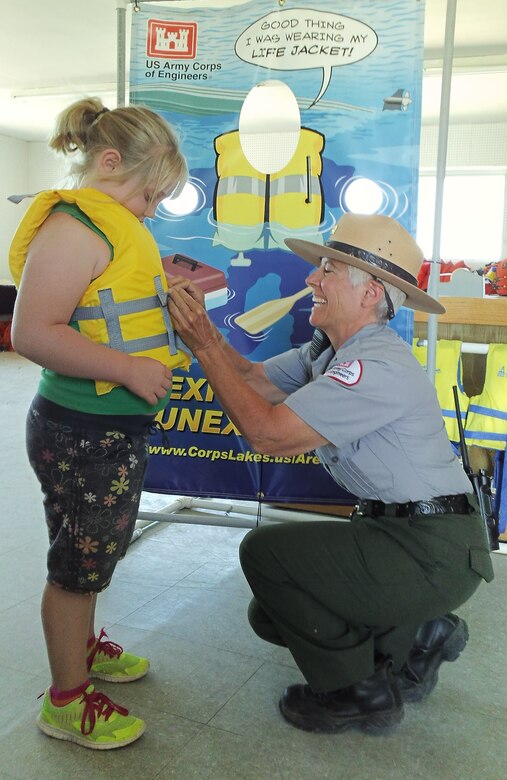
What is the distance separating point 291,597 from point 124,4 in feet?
6.78

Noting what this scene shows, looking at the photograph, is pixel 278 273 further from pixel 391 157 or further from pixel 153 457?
pixel 153 457

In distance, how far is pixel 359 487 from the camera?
1.65m

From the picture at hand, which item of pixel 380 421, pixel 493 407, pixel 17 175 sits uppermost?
pixel 17 175

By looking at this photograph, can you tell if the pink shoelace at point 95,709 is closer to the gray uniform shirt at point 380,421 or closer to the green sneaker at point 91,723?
the green sneaker at point 91,723

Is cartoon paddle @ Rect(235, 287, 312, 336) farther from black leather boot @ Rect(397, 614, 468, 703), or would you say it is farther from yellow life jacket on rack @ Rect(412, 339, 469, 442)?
black leather boot @ Rect(397, 614, 468, 703)

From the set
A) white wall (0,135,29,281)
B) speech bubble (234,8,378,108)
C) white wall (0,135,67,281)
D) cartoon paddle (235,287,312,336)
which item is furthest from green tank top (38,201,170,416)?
white wall (0,135,29,281)

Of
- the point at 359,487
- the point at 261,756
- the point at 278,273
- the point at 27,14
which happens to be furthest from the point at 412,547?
the point at 27,14

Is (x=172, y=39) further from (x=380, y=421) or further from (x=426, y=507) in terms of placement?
(x=426, y=507)

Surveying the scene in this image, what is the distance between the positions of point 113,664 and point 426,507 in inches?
33.6

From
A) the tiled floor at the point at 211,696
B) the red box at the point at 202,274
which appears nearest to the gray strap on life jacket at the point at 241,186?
the red box at the point at 202,274

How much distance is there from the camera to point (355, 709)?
1.55 m

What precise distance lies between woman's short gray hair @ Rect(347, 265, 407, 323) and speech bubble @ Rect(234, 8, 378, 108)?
96 centimetres

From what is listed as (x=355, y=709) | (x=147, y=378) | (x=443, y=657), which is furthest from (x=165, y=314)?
(x=443, y=657)

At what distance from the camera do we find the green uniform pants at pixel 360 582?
5.02 feet
